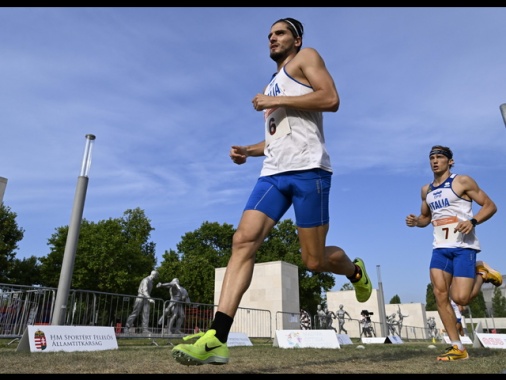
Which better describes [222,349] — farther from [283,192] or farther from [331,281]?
[331,281]

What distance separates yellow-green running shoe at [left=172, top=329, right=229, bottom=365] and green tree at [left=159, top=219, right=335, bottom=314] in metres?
41.5

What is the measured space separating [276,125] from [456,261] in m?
3.34

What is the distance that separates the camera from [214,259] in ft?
158

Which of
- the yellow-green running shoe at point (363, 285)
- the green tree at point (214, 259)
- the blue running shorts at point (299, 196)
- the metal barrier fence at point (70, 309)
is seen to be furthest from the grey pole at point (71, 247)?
the green tree at point (214, 259)

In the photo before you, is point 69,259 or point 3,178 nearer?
point 69,259

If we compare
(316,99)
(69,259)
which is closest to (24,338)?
(69,259)

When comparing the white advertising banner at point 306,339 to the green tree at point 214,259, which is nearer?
the white advertising banner at point 306,339

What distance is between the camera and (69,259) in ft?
25.9

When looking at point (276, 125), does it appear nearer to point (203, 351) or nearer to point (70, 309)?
point (203, 351)

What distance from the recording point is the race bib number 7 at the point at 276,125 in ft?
11.4

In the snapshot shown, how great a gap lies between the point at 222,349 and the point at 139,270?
40.5 meters

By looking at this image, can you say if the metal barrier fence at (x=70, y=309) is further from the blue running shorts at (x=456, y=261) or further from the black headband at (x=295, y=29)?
the black headband at (x=295, y=29)

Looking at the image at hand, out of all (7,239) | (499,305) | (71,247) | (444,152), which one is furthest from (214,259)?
(499,305)
